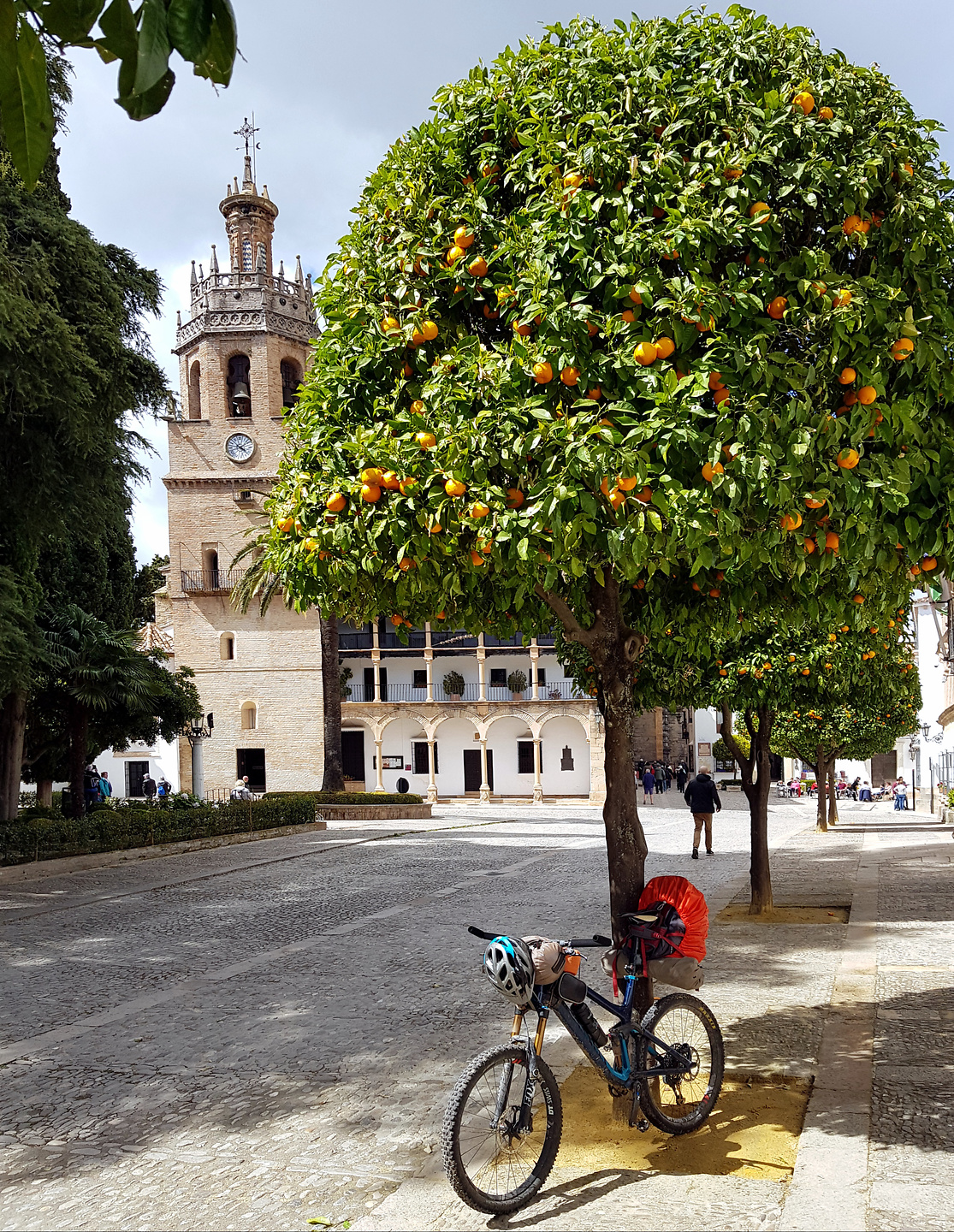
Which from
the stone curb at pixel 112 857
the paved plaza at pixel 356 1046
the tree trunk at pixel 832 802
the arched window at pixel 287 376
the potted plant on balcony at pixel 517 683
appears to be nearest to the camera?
the paved plaza at pixel 356 1046

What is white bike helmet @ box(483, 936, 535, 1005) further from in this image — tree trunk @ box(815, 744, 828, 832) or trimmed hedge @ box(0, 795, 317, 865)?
tree trunk @ box(815, 744, 828, 832)

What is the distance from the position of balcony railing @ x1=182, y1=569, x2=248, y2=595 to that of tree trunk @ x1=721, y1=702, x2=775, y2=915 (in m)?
34.5

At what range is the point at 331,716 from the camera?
3738 centimetres

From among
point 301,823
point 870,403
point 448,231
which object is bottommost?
point 301,823

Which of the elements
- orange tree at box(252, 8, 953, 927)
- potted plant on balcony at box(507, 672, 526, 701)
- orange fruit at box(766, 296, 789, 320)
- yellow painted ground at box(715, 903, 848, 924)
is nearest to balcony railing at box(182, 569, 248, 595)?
potted plant on balcony at box(507, 672, 526, 701)

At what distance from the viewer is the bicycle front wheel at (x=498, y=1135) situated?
4027 millimetres

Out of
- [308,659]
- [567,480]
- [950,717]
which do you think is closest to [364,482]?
[567,480]

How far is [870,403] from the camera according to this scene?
425 cm

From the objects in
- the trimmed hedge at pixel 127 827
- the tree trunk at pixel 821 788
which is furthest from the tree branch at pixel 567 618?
the tree trunk at pixel 821 788

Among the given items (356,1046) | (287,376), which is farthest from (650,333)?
(287,376)

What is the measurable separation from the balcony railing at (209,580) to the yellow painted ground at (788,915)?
114ft

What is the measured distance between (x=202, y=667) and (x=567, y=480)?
4222 centimetres

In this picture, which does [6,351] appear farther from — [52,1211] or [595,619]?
[52,1211]

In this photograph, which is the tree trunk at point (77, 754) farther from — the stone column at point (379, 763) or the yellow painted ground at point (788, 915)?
the stone column at point (379, 763)
